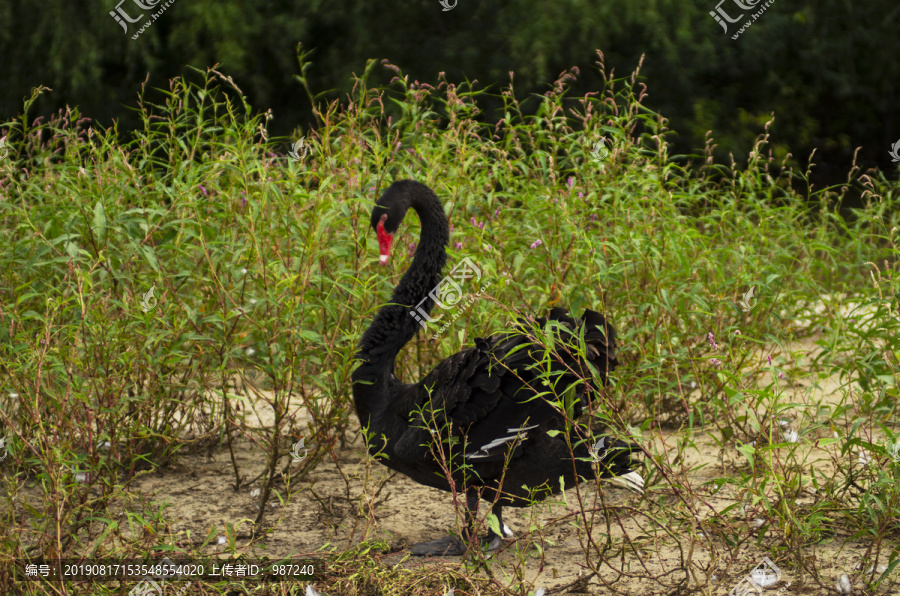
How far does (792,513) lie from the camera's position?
113 inches

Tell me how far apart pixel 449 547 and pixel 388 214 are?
4.26 ft

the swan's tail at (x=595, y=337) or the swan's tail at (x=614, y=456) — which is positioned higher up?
the swan's tail at (x=595, y=337)

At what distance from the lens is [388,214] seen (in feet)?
11.3

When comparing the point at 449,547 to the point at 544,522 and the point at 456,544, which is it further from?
the point at 544,522

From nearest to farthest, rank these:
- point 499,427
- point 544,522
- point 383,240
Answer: point 499,427 < point 383,240 < point 544,522

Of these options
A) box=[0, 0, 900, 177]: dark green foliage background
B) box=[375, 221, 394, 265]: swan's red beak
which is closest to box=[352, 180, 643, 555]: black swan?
box=[375, 221, 394, 265]: swan's red beak

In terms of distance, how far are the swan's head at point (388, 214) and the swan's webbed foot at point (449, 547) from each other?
44.1 inches

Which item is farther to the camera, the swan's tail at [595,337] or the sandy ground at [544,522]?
the swan's tail at [595,337]

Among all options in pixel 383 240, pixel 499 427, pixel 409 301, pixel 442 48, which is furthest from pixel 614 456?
pixel 442 48

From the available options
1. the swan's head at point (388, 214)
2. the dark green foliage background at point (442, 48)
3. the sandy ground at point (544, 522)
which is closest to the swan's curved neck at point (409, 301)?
the swan's head at point (388, 214)

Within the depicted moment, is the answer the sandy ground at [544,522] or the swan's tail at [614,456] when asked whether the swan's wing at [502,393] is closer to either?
the swan's tail at [614,456]

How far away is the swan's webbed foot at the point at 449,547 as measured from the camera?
3320 millimetres

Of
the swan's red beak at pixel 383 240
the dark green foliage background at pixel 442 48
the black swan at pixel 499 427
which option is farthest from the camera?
the dark green foliage background at pixel 442 48

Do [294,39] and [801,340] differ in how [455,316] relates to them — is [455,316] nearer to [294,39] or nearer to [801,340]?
[801,340]
